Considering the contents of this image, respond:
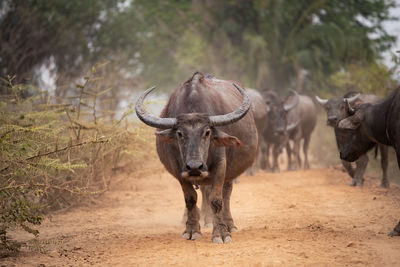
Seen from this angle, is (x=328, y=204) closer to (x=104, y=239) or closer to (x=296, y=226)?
(x=296, y=226)

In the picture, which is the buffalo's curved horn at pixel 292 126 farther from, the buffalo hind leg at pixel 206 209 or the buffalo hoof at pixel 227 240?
the buffalo hoof at pixel 227 240

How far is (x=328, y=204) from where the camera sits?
902 centimetres

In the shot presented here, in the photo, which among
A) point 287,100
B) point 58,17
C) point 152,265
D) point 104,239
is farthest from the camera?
point 58,17

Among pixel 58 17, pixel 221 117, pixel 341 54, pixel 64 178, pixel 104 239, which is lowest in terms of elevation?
pixel 104 239

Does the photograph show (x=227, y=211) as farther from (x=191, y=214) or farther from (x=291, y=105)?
(x=291, y=105)

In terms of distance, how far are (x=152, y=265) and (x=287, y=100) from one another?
1276cm

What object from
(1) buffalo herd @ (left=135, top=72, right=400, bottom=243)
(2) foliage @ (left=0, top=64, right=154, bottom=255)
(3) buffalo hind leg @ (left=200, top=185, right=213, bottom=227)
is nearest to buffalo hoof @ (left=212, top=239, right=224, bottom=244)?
(1) buffalo herd @ (left=135, top=72, right=400, bottom=243)

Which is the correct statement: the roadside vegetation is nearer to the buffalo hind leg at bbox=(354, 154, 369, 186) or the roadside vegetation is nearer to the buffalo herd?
the buffalo hind leg at bbox=(354, 154, 369, 186)

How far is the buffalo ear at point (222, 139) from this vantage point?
6.23 metres

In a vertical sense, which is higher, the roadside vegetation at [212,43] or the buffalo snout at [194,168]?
the roadside vegetation at [212,43]

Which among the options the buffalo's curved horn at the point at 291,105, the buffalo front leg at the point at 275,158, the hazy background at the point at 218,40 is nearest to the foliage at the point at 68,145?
the buffalo front leg at the point at 275,158

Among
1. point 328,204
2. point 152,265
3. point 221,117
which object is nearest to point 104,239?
point 152,265

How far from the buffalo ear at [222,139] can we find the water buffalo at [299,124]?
10.4 metres

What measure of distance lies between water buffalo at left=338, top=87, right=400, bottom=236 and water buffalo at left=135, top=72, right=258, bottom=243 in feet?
5.18
